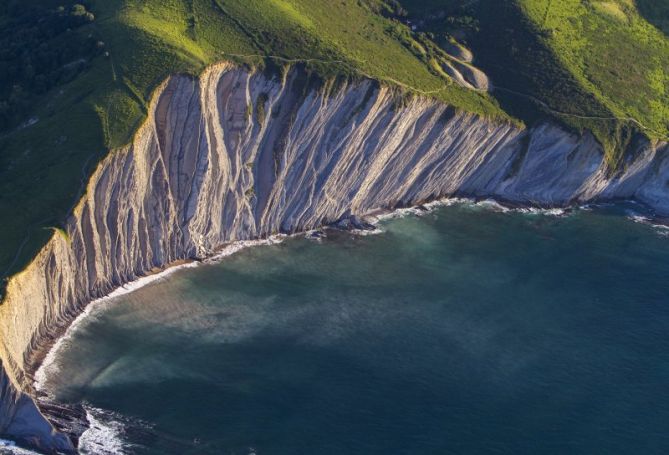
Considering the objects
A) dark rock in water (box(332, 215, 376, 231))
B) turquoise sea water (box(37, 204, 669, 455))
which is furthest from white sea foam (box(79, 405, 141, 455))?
dark rock in water (box(332, 215, 376, 231))

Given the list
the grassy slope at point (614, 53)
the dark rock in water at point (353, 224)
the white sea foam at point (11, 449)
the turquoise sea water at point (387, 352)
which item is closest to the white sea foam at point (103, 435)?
the turquoise sea water at point (387, 352)

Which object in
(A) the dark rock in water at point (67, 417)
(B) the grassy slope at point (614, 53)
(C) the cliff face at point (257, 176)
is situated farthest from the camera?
(B) the grassy slope at point (614, 53)

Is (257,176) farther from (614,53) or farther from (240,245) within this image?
(614,53)

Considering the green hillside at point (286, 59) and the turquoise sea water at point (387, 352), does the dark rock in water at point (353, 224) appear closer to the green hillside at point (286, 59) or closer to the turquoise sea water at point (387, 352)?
the turquoise sea water at point (387, 352)

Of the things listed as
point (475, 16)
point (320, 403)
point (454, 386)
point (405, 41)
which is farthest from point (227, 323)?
point (475, 16)

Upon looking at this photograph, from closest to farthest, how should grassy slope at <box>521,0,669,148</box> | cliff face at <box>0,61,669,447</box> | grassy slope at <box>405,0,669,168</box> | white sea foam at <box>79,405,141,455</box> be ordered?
white sea foam at <box>79,405,141,455</box>, cliff face at <box>0,61,669,447</box>, grassy slope at <box>405,0,669,168</box>, grassy slope at <box>521,0,669,148</box>

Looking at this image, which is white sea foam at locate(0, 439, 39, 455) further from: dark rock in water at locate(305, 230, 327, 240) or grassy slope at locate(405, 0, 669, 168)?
grassy slope at locate(405, 0, 669, 168)
